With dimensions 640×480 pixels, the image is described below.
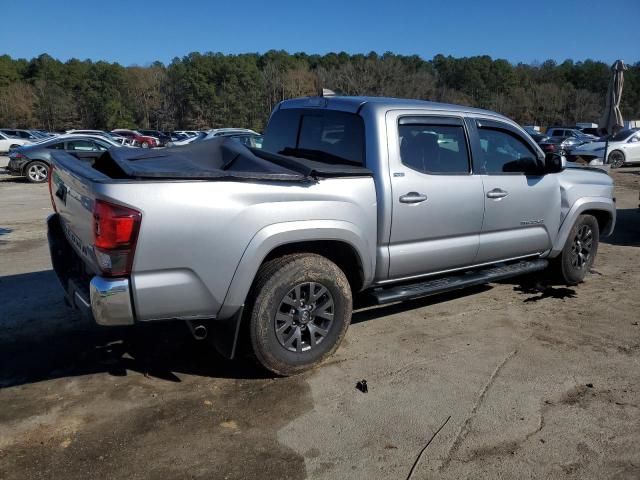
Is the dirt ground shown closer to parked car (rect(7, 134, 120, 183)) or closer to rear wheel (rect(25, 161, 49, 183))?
parked car (rect(7, 134, 120, 183))

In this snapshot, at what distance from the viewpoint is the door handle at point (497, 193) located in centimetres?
474

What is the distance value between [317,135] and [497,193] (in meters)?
1.68

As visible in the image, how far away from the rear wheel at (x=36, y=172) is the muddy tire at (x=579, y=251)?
628 inches

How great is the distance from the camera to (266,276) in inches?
139

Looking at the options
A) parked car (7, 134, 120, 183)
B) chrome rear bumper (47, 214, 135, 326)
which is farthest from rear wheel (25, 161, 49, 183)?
chrome rear bumper (47, 214, 135, 326)

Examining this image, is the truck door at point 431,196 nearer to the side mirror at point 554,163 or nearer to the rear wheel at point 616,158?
the side mirror at point 554,163

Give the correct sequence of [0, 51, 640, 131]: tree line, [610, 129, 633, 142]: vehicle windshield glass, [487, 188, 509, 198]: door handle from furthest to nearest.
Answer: [0, 51, 640, 131]: tree line, [610, 129, 633, 142]: vehicle windshield glass, [487, 188, 509, 198]: door handle

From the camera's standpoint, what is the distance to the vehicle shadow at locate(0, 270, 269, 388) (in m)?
3.90

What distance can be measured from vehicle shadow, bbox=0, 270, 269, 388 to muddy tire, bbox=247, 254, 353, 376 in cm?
27

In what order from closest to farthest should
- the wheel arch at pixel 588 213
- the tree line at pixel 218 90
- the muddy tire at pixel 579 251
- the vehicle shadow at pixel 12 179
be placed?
the wheel arch at pixel 588 213 < the muddy tire at pixel 579 251 < the vehicle shadow at pixel 12 179 < the tree line at pixel 218 90

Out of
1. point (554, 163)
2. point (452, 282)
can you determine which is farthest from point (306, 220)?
point (554, 163)

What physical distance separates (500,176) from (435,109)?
2.97ft

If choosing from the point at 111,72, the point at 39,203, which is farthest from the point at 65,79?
the point at 39,203

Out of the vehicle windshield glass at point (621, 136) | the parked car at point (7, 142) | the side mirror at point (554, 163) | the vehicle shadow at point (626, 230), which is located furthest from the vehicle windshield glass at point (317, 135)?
the parked car at point (7, 142)
